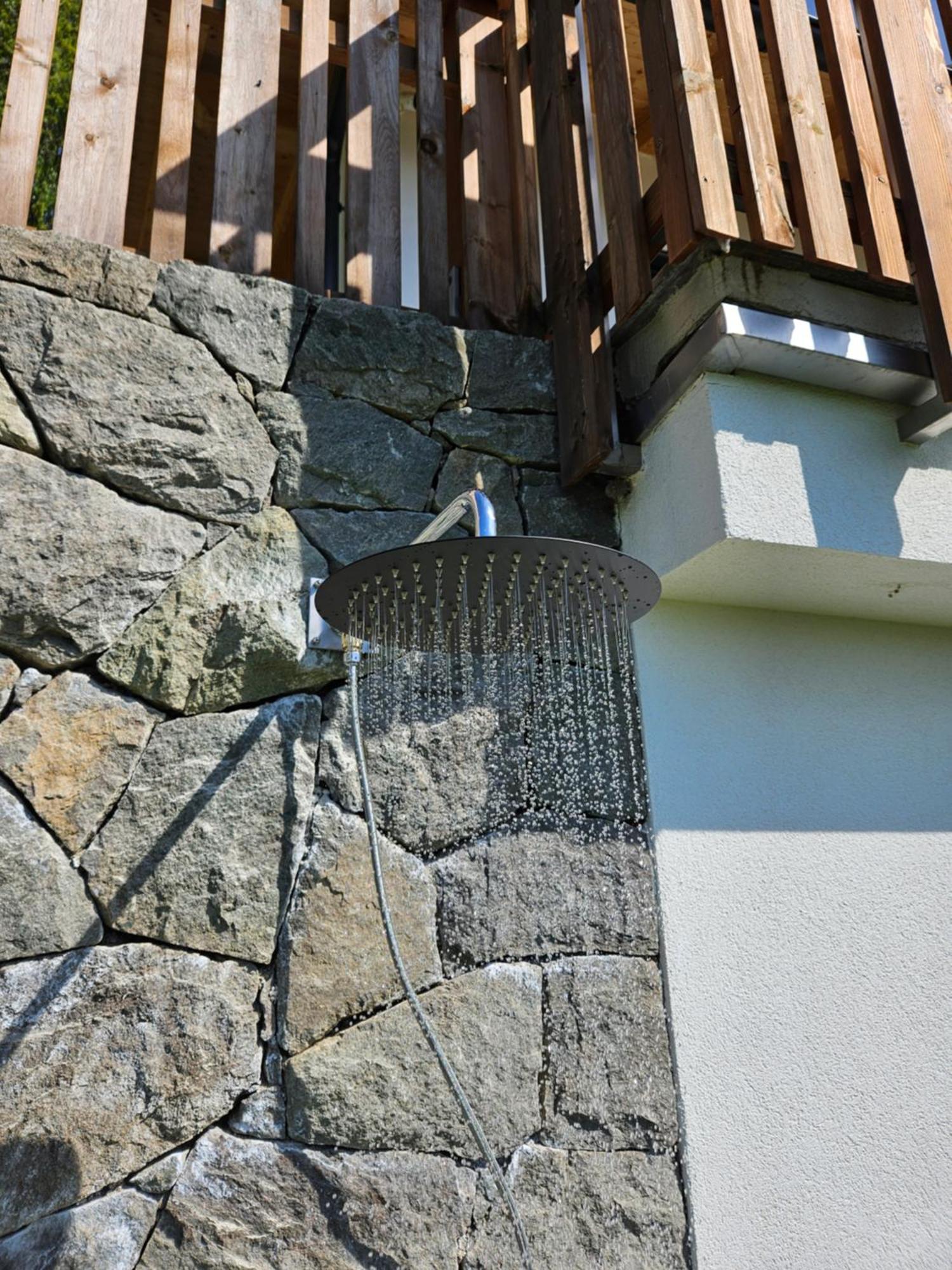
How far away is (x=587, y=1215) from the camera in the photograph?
171 cm

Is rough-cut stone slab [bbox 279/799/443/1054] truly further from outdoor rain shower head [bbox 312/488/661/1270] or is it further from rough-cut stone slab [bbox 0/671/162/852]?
rough-cut stone slab [bbox 0/671/162/852]

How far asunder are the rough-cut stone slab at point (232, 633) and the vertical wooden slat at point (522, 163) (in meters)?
0.95

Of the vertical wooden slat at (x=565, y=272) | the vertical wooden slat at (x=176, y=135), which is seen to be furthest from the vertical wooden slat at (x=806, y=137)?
the vertical wooden slat at (x=176, y=135)

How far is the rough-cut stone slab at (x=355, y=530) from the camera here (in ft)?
6.54

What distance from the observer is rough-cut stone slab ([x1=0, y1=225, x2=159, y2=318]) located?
1.93 m

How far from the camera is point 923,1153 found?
6.53 ft

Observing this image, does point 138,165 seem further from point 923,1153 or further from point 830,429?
point 923,1153

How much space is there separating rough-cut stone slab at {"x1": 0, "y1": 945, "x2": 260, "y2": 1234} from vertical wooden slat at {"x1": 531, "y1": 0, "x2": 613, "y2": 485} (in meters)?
1.31

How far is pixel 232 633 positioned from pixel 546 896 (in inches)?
31.2

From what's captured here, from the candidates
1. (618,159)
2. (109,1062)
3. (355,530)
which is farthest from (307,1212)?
(618,159)

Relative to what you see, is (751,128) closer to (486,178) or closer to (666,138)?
(666,138)

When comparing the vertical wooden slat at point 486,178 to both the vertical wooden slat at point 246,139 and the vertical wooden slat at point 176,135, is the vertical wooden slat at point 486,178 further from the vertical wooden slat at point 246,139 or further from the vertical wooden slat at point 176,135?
the vertical wooden slat at point 176,135

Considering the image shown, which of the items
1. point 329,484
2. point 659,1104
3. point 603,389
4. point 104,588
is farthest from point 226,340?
point 659,1104

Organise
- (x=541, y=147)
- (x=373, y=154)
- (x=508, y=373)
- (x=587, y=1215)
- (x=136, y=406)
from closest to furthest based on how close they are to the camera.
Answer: (x=587, y=1215)
(x=136, y=406)
(x=508, y=373)
(x=373, y=154)
(x=541, y=147)
